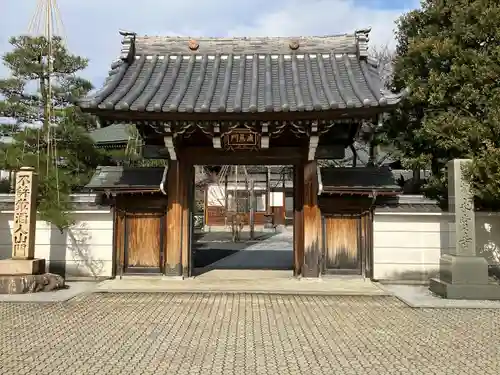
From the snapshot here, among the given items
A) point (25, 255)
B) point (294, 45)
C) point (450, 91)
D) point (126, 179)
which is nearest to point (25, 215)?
point (25, 255)

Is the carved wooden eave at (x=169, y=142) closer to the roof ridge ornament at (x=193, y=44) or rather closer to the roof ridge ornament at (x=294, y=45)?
the roof ridge ornament at (x=193, y=44)

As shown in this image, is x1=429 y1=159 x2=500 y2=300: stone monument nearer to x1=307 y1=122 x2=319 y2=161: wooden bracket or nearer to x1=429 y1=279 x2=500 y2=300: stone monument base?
x1=429 y1=279 x2=500 y2=300: stone monument base

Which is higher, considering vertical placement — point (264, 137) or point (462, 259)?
point (264, 137)

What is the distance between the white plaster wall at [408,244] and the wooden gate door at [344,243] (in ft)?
1.07

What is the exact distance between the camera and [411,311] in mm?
8109

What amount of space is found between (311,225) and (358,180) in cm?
151

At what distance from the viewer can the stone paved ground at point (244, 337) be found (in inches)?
203

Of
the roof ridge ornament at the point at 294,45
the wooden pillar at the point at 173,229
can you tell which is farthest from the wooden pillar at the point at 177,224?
the roof ridge ornament at the point at 294,45

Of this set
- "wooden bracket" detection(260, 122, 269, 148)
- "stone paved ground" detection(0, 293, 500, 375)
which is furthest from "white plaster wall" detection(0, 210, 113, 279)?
"wooden bracket" detection(260, 122, 269, 148)

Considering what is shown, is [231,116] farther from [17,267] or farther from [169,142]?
[17,267]

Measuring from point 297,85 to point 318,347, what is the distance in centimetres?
677

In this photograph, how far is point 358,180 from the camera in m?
10.9

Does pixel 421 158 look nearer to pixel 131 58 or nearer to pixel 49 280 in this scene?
pixel 131 58

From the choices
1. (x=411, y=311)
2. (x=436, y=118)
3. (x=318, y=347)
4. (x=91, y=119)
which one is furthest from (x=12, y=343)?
(x=91, y=119)
